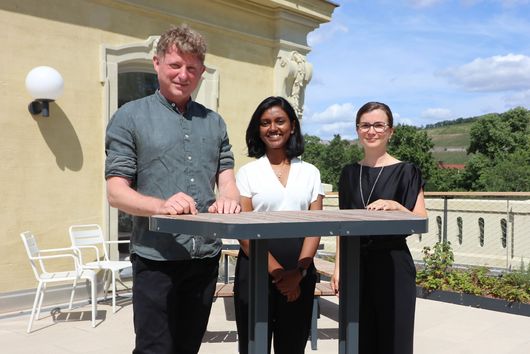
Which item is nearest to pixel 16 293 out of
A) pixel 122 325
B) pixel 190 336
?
pixel 122 325

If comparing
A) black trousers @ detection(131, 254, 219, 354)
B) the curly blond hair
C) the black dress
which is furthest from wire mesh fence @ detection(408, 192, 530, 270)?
the curly blond hair

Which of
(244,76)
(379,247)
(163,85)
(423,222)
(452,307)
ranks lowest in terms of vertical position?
(452,307)

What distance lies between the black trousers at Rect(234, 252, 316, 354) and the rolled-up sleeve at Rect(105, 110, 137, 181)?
0.79 m

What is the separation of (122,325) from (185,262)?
325 centimetres

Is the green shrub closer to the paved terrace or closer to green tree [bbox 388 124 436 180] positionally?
the paved terrace

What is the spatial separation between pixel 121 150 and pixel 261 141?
2.98 ft

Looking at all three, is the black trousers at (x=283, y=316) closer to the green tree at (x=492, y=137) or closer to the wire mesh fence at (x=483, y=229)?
the wire mesh fence at (x=483, y=229)

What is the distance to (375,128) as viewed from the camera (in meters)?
2.86

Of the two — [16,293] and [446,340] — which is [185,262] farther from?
[16,293]

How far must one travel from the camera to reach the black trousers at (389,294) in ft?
8.70

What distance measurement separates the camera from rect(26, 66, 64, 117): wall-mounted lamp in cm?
520

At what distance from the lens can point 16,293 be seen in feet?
17.6

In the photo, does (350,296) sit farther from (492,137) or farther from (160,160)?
(492,137)

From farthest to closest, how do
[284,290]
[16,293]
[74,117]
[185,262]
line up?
[74,117] → [16,293] → [284,290] → [185,262]
